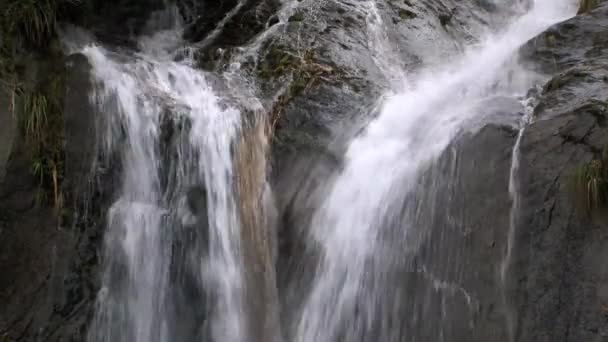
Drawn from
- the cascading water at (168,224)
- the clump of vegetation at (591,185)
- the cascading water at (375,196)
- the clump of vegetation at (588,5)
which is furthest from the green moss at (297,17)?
the clump of vegetation at (591,185)

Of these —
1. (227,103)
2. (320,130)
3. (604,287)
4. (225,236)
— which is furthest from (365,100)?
(604,287)

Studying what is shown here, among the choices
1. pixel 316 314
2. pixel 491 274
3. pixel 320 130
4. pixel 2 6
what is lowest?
pixel 316 314

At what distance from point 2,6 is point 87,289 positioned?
3.00 m

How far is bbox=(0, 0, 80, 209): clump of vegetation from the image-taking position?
18.9 feet

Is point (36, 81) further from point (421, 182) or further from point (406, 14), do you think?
point (406, 14)

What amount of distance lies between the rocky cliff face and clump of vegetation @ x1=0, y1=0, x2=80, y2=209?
120 millimetres

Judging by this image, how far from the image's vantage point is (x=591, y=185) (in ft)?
13.1

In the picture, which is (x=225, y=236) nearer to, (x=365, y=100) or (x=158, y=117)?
(x=158, y=117)

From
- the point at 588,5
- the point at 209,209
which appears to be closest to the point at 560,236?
the point at 209,209

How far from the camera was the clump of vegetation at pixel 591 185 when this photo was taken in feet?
13.1

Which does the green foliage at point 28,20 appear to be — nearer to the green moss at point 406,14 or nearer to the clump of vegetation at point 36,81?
the clump of vegetation at point 36,81

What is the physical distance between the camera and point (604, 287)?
3.88 meters

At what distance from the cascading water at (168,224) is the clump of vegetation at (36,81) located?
1.51 feet

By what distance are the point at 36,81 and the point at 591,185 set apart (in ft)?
16.3
